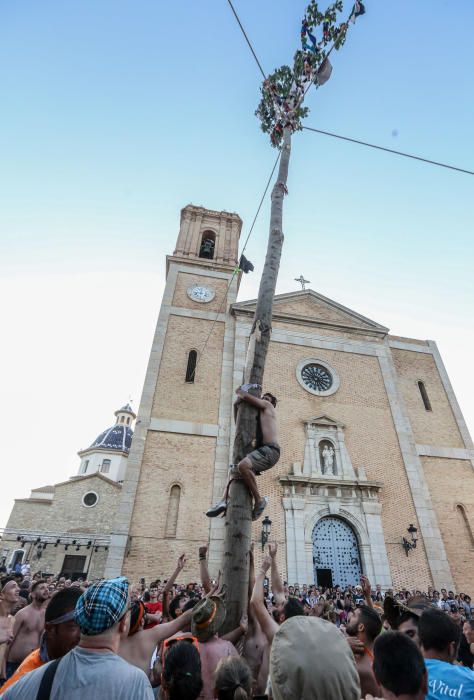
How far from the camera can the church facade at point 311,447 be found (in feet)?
41.3

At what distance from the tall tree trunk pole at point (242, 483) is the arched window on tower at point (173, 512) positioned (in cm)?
1027

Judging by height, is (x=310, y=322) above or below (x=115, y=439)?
below

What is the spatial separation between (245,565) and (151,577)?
1026cm

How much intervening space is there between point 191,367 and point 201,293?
4256 millimetres

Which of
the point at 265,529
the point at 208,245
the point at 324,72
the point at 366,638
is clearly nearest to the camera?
the point at 366,638

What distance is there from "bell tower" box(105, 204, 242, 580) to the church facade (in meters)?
0.05

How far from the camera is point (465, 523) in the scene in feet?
47.9

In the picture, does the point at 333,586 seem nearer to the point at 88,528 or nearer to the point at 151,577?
the point at 151,577

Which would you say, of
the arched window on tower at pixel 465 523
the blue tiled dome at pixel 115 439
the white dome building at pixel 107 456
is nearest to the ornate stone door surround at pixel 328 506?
the arched window on tower at pixel 465 523

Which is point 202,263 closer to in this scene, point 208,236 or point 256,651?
point 208,236

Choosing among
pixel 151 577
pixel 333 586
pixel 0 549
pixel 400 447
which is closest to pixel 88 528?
pixel 0 549

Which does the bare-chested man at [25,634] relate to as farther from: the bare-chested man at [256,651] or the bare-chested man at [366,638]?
the bare-chested man at [366,638]

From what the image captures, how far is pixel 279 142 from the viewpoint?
7605mm

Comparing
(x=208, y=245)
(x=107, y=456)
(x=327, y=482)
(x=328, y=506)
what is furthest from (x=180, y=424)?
(x=107, y=456)
